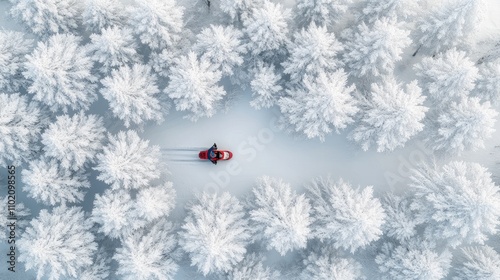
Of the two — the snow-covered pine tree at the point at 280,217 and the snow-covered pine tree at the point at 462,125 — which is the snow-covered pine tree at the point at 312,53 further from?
the snow-covered pine tree at the point at 280,217

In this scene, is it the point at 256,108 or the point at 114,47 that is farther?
the point at 256,108

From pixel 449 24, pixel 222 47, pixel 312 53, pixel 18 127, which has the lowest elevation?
pixel 18 127

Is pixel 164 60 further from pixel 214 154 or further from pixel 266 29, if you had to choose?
pixel 214 154

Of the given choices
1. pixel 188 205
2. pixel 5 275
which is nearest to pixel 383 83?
pixel 188 205

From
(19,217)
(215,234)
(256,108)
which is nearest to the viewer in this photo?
(215,234)

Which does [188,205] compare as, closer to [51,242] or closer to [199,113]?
[199,113]

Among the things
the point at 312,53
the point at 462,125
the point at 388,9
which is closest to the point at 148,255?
the point at 312,53

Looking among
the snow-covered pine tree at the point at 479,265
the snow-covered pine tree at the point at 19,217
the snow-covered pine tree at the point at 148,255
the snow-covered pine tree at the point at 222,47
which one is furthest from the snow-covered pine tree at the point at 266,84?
the snow-covered pine tree at the point at 19,217
